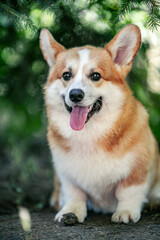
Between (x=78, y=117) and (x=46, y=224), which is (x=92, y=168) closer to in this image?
(x=78, y=117)

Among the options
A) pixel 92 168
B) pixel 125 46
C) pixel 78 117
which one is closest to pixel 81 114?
pixel 78 117

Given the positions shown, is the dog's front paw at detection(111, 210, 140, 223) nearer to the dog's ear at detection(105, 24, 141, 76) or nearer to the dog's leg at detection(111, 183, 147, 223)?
the dog's leg at detection(111, 183, 147, 223)

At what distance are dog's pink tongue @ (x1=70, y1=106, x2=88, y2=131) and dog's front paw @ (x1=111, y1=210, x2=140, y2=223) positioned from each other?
2.80 feet

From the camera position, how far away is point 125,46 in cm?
327

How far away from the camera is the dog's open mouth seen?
2977 mm

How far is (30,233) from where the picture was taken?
2.62 meters

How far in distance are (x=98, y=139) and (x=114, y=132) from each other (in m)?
0.17

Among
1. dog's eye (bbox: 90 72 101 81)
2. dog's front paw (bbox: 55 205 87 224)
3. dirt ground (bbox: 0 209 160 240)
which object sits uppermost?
dog's eye (bbox: 90 72 101 81)

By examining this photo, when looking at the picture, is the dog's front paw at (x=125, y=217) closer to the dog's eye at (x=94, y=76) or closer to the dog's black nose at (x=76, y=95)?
the dog's black nose at (x=76, y=95)

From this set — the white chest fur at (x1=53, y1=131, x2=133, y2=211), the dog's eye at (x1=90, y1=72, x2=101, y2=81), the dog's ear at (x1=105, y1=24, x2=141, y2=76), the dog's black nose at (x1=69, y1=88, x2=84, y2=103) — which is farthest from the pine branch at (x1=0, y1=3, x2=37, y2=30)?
the white chest fur at (x1=53, y1=131, x2=133, y2=211)

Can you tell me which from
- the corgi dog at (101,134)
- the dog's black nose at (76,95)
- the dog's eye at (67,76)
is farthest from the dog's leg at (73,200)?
the dog's eye at (67,76)

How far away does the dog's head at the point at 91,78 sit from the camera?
2.98 meters

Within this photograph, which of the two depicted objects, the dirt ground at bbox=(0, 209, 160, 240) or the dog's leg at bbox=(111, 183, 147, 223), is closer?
the dirt ground at bbox=(0, 209, 160, 240)

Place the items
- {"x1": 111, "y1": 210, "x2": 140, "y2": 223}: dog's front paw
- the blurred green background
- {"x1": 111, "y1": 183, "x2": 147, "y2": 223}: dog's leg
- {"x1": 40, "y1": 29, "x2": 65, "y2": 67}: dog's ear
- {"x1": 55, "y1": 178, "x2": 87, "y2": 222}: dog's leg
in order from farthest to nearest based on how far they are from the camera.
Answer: the blurred green background < {"x1": 40, "y1": 29, "x2": 65, "y2": 67}: dog's ear < {"x1": 55, "y1": 178, "x2": 87, "y2": 222}: dog's leg < {"x1": 111, "y1": 183, "x2": 147, "y2": 223}: dog's leg < {"x1": 111, "y1": 210, "x2": 140, "y2": 223}: dog's front paw
